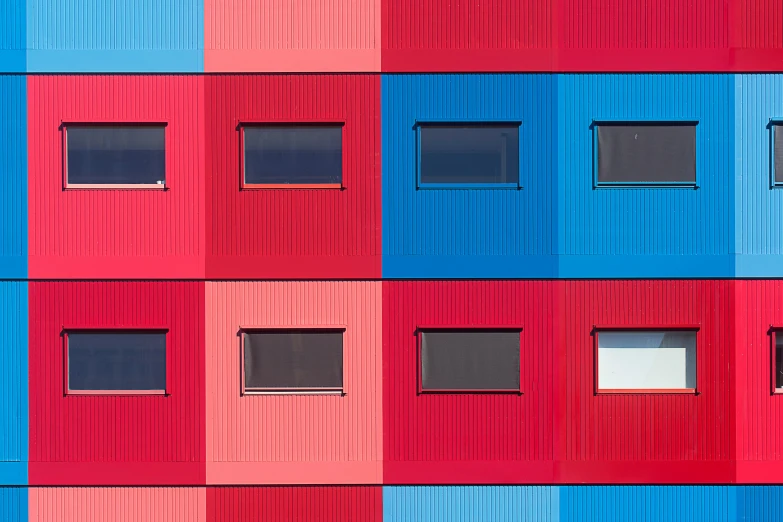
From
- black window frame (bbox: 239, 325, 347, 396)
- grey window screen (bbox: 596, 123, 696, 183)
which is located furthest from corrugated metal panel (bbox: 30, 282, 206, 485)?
grey window screen (bbox: 596, 123, 696, 183)

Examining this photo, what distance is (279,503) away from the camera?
8523 millimetres

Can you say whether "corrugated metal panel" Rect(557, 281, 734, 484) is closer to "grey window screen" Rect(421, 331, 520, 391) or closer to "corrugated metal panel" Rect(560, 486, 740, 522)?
"corrugated metal panel" Rect(560, 486, 740, 522)

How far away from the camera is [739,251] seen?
8.49 metres

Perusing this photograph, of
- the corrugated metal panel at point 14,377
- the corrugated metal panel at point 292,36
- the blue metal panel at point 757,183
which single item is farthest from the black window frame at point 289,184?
the blue metal panel at point 757,183

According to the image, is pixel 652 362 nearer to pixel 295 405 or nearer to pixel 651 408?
pixel 651 408

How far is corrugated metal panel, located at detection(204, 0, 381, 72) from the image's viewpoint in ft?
28.0

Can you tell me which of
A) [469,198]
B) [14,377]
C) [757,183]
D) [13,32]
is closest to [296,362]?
[469,198]

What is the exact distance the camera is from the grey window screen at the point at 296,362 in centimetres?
852

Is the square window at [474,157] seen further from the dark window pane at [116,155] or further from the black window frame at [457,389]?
the dark window pane at [116,155]

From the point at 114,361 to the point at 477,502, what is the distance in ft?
21.1

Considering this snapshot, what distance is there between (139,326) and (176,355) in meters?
0.76

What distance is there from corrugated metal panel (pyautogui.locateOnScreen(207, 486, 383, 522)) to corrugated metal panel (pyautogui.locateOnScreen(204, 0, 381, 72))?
274 inches

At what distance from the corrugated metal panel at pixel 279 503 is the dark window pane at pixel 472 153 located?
5376 mm

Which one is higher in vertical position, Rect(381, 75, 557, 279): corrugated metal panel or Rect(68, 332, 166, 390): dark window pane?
Rect(381, 75, 557, 279): corrugated metal panel
